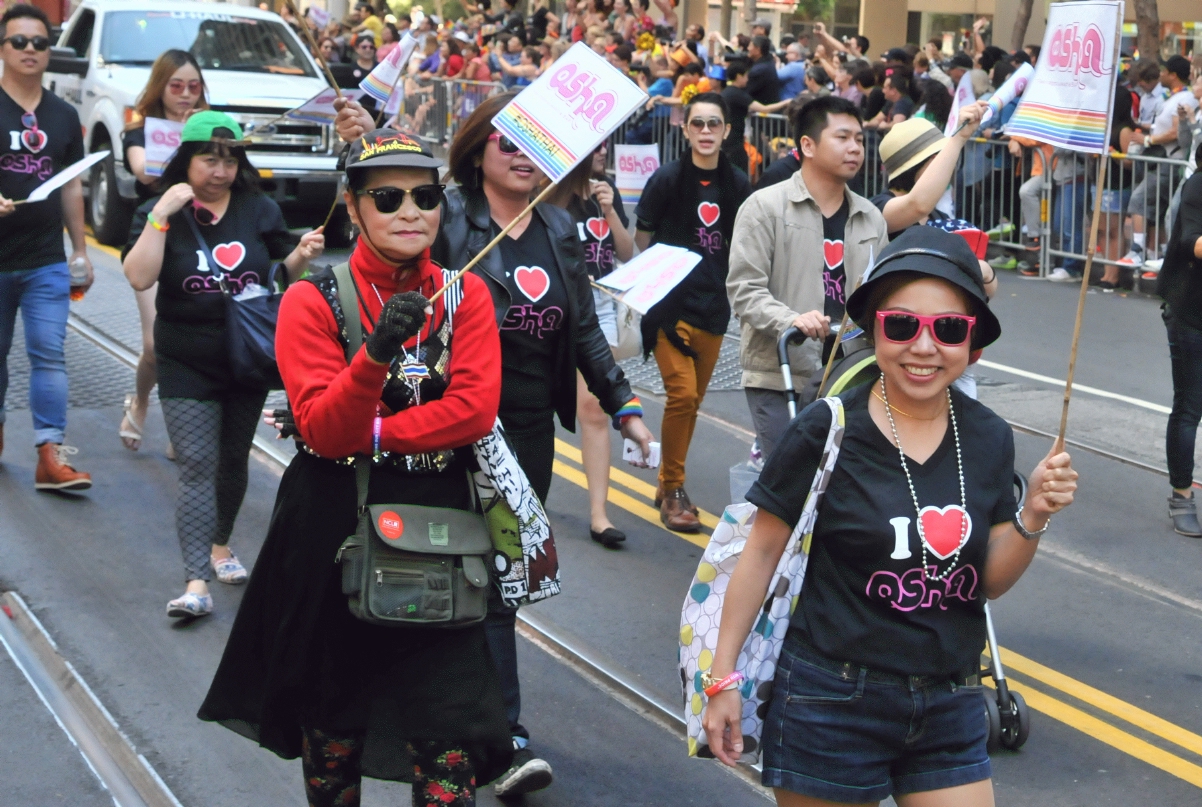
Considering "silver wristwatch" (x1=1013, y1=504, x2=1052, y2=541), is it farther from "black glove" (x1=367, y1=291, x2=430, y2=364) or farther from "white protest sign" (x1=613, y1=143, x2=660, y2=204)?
"white protest sign" (x1=613, y1=143, x2=660, y2=204)

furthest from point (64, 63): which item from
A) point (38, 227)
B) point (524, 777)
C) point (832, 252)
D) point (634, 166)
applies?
point (524, 777)

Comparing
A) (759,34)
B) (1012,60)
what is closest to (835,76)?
(759,34)

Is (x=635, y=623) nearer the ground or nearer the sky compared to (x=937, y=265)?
nearer the ground

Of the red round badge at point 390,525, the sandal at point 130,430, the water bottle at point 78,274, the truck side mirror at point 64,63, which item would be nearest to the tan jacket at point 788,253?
the red round badge at point 390,525

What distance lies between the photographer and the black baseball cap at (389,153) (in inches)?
132

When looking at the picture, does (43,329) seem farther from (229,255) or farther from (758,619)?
(758,619)

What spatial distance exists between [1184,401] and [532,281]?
399cm

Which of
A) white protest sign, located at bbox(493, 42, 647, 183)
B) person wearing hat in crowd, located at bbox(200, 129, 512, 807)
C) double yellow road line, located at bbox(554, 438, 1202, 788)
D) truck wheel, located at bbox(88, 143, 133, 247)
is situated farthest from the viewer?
truck wheel, located at bbox(88, 143, 133, 247)

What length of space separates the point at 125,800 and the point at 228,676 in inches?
46.3

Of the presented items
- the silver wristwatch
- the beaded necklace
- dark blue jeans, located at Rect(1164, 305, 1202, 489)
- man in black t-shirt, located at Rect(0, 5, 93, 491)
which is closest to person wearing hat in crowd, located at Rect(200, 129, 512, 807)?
the beaded necklace

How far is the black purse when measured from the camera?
5.64 metres

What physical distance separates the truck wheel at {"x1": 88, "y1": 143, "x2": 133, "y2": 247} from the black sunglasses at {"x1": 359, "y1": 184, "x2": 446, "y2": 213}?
11217 millimetres

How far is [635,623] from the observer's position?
5.90m

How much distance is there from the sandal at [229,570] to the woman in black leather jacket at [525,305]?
6.69 ft
